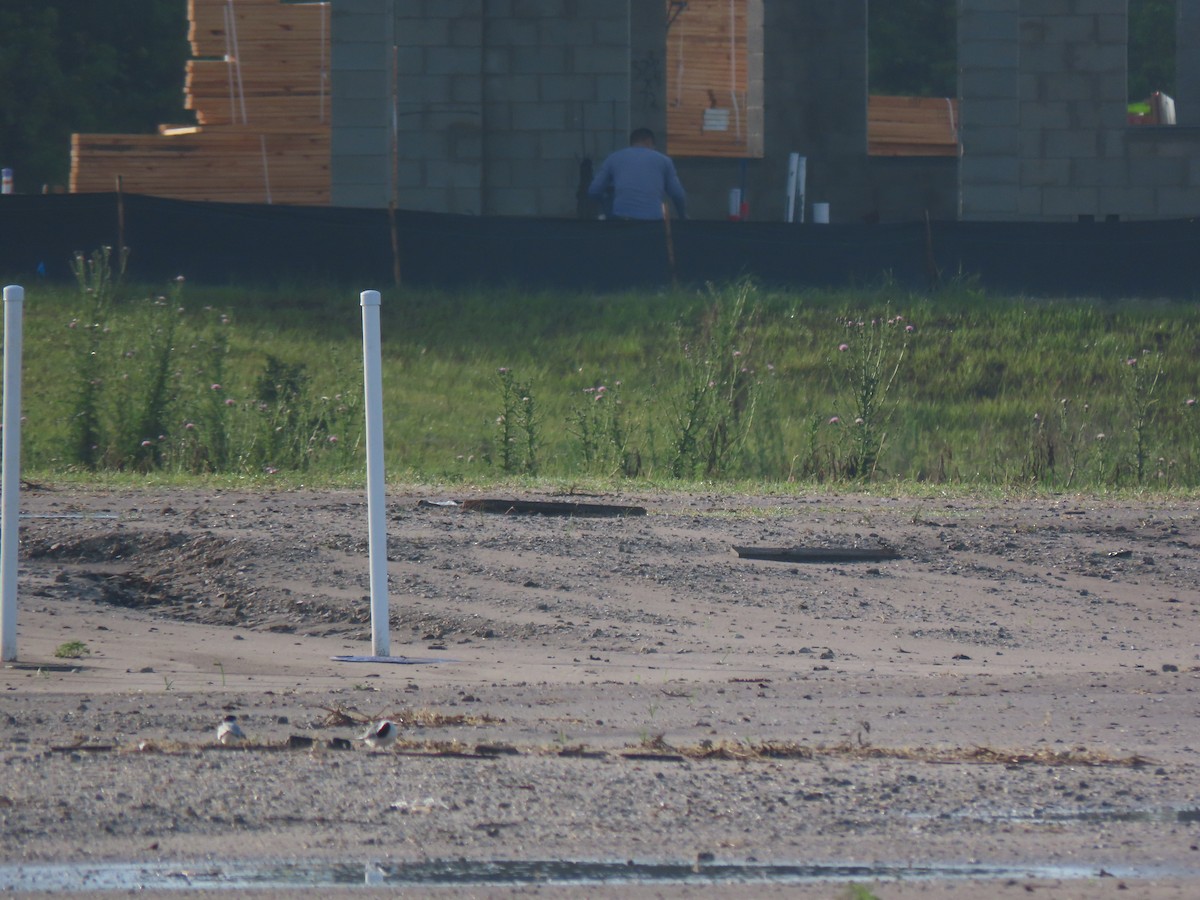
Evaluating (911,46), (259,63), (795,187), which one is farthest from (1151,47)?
(259,63)

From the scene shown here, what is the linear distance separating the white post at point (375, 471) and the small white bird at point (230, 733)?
133 cm

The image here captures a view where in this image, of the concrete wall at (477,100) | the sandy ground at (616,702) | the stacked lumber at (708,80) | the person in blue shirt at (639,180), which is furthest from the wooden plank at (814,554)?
the stacked lumber at (708,80)

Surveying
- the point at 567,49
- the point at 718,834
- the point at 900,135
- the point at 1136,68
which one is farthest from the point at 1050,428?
the point at 1136,68

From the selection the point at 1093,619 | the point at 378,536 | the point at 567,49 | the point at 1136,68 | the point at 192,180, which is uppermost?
the point at 1136,68

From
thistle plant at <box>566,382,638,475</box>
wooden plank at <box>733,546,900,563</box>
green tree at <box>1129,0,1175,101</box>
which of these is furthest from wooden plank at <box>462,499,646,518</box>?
green tree at <box>1129,0,1175,101</box>

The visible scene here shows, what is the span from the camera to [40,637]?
7.04 meters

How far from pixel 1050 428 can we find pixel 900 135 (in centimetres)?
1530

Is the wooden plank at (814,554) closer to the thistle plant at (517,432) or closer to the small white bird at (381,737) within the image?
the small white bird at (381,737)

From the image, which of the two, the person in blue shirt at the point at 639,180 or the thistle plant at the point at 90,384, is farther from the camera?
→ the person in blue shirt at the point at 639,180

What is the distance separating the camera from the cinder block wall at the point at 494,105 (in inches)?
871

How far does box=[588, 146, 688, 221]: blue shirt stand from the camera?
19344 mm

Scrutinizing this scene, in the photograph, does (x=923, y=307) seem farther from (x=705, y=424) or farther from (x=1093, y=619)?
(x=1093, y=619)

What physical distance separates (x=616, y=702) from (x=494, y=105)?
57.4ft

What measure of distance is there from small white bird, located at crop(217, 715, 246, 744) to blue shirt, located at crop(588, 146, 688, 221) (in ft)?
47.7
